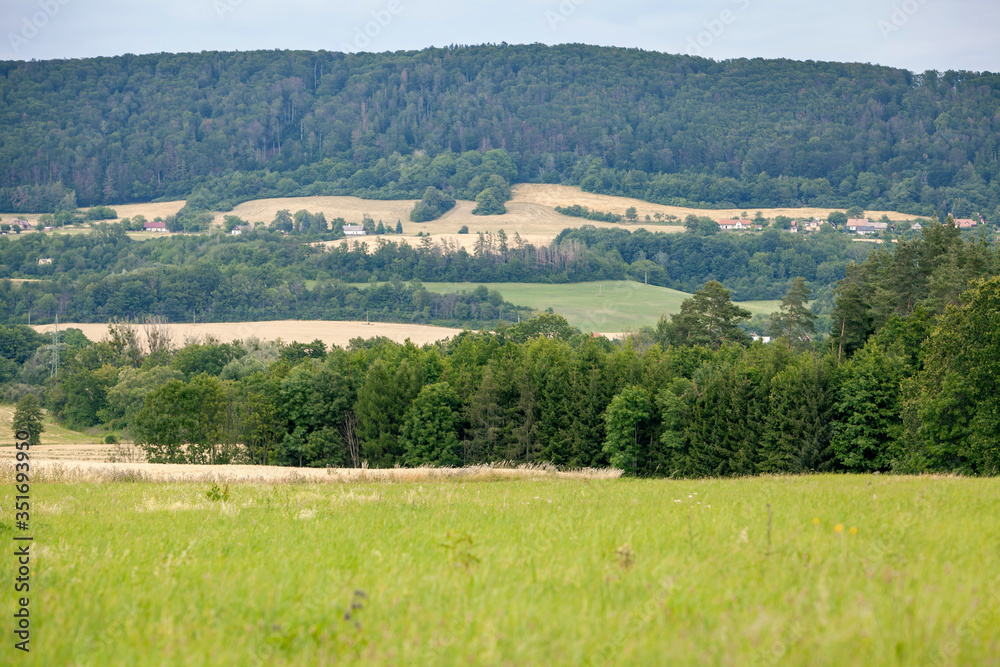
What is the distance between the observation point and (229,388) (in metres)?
88.2

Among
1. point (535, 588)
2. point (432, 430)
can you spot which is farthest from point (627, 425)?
point (535, 588)

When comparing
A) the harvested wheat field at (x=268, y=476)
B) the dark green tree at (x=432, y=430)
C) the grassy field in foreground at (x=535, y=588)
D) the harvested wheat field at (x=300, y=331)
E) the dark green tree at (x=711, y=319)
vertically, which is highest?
the grassy field in foreground at (x=535, y=588)

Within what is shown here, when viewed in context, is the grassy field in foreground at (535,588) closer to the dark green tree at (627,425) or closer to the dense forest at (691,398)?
the dense forest at (691,398)

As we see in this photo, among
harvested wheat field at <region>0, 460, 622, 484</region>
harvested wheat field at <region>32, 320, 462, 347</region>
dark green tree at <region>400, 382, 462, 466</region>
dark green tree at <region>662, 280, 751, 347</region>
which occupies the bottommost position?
harvested wheat field at <region>32, 320, 462, 347</region>

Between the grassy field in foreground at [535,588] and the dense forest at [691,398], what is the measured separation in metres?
35.6

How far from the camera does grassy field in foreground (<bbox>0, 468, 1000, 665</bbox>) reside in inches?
295

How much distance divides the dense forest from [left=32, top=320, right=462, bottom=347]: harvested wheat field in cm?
6289

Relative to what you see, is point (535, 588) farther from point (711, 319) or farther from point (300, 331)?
point (300, 331)

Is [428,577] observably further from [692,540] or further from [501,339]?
[501,339]

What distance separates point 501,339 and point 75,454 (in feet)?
168

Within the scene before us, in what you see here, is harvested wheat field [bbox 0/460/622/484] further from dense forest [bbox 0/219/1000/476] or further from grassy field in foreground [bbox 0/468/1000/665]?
dense forest [bbox 0/219/1000/476]

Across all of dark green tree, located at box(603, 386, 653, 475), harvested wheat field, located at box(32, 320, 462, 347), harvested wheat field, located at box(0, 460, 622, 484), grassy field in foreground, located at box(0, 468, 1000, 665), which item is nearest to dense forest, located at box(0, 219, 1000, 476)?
dark green tree, located at box(603, 386, 653, 475)

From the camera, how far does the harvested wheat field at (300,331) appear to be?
161 m

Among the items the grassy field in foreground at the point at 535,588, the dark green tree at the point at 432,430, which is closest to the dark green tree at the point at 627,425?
the dark green tree at the point at 432,430
